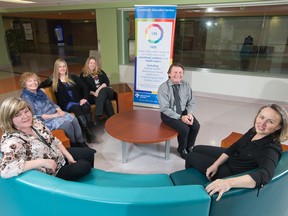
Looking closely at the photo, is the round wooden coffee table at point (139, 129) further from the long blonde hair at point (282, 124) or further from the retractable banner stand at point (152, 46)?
the retractable banner stand at point (152, 46)

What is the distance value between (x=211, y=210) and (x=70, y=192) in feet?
2.39

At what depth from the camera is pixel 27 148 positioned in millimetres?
1403

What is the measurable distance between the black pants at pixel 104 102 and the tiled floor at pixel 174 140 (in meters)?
0.34

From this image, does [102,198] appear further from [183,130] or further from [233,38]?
[233,38]

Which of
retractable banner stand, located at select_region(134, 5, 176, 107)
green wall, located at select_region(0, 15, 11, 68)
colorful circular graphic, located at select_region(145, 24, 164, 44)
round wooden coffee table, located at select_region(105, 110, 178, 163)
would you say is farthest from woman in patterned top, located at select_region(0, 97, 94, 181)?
green wall, located at select_region(0, 15, 11, 68)

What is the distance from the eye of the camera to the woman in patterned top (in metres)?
1.21

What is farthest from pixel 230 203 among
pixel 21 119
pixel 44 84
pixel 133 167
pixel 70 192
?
pixel 44 84

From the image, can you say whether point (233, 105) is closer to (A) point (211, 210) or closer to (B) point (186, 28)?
(B) point (186, 28)

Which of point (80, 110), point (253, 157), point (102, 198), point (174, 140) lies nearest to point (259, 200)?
point (253, 157)

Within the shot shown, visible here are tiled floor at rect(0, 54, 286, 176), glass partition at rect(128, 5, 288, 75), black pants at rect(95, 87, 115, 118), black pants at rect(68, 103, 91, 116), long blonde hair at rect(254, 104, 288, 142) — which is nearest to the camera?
long blonde hair at rect(254, 104, 288, 142)

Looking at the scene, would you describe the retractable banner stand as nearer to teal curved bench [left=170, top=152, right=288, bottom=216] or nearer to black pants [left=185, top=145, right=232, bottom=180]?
black pants [left=185, top=145, right=232, bottom=180]

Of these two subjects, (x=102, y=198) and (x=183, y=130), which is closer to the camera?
(x=102, y=198)

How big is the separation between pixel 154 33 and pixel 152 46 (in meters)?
0.25

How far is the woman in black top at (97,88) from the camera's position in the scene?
3361 mm
